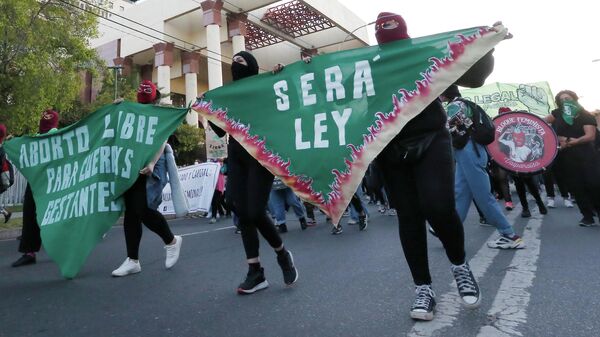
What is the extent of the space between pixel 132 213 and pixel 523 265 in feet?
10.8

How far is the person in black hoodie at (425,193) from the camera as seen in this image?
2.23 metres

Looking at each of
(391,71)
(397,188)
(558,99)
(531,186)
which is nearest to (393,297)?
(397,188)

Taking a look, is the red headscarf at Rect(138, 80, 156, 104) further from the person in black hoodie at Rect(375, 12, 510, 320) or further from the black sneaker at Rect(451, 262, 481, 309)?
the black sneaker at Rect(451, 262, 481, 309)

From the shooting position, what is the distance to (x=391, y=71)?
2520 millimetres

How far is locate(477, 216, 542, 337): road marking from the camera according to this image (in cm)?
202

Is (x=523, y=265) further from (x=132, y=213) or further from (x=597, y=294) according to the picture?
(x=132, y=213)

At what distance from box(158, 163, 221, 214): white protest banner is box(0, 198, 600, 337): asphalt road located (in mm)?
5723

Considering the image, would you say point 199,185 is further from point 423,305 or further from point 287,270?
point 423,305

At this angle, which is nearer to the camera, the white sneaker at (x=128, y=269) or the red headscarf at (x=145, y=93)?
the white sneaker at (x=128, y=269)

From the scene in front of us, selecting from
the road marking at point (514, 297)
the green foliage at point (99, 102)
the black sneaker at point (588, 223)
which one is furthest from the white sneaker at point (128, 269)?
the green foliage at point (99, 102)

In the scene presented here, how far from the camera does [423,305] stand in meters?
2.21

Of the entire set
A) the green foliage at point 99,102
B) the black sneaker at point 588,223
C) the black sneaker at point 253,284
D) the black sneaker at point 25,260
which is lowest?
the black sneaker at point 588,223

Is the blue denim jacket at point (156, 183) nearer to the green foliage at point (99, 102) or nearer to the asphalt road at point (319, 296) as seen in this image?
the asphalt road at point (319, 296)

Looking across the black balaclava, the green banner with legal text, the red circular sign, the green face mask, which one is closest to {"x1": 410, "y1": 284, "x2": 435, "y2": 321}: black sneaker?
the black balaclava
